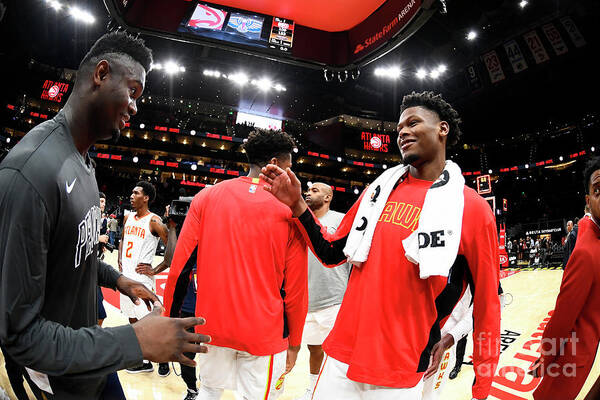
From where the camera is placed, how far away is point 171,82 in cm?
2445

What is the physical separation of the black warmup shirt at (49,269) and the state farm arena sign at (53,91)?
27719 mm

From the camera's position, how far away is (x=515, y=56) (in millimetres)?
16125

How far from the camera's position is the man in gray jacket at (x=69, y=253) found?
0.75 meters

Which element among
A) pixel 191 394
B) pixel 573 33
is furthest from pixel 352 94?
pixel 191 394

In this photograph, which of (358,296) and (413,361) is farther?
(358,296)

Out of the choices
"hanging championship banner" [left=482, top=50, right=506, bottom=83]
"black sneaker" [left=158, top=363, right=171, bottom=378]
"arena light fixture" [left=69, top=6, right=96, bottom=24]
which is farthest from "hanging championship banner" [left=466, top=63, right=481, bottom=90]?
"black sneaker" [left=158, top=363, right=171, bottom=378]

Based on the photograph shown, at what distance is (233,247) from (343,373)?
90 centimetres

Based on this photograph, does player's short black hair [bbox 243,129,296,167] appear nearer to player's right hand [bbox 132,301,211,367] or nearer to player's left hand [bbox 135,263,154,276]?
player's right hand [bbox 132,301,211,367]

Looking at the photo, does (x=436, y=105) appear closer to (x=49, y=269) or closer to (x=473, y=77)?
(x=49, y=269)

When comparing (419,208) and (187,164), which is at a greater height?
(187,164)

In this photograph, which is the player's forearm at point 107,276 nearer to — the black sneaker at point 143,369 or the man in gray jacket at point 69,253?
the man in gray jacket at point 69,253

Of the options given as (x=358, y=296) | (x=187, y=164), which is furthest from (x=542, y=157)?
(x=358, y=296)

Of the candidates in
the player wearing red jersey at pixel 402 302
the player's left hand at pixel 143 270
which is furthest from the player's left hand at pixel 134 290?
the player's left hand at pixel 143 270

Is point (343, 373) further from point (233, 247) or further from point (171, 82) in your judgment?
point (171, 82)
